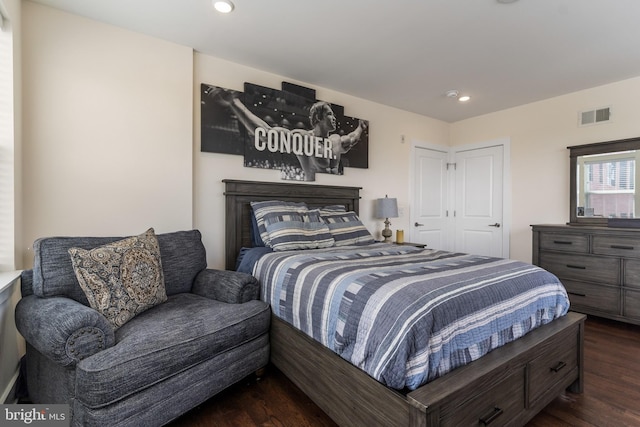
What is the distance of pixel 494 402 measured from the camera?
1.33m

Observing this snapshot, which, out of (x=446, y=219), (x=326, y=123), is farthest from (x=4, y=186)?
(x=446, y=219)

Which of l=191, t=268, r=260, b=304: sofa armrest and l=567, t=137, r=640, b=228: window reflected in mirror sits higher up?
l=567, t=137, r=640, b=228: window reflected in mirror

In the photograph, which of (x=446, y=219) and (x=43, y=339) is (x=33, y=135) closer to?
(x=43, y=339)

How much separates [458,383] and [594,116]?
376 cm

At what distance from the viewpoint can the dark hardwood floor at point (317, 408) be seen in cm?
163

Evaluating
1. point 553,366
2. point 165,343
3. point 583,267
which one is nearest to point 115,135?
point 165,343

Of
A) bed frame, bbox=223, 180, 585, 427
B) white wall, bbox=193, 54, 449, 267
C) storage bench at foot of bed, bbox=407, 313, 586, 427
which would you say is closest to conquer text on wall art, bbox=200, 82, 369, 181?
white wall, bbox=193, 54, 449, 267

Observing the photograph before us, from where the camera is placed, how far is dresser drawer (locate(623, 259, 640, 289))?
2768 mm

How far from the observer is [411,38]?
2.43 metres

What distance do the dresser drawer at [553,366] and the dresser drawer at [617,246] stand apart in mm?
1684

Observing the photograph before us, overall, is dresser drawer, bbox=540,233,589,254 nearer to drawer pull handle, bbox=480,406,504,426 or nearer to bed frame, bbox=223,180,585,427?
bed frame, bbox=223,180,585,427

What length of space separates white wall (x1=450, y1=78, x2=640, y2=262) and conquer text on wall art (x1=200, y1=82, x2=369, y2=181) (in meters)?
2.03

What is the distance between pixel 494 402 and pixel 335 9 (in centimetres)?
244

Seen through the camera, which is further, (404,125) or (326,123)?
(404,125)
